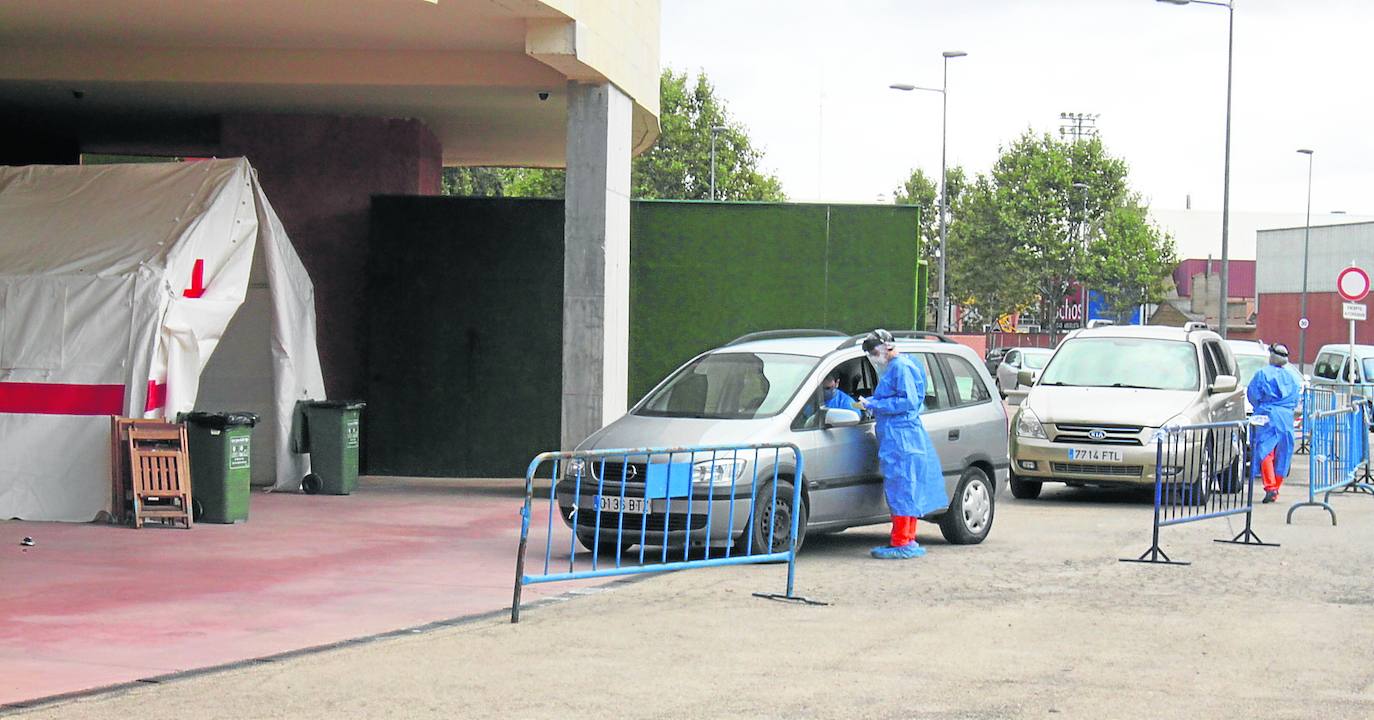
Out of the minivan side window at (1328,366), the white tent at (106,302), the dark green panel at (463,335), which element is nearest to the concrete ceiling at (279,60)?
the white tent at (106,302)

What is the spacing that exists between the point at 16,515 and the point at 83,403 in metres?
1.16

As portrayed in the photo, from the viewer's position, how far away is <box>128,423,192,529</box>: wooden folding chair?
14.4 meters

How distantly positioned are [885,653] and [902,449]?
164 inches

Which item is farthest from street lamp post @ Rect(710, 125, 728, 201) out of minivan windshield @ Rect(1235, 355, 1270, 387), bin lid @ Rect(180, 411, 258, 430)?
bin lid @ Rect(180, 411, 258, 430)

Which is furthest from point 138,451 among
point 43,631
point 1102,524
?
point 1102,524

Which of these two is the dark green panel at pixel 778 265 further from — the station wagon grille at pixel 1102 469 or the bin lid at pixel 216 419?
the bin lid at pixel 216 419

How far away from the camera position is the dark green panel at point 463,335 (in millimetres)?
19875

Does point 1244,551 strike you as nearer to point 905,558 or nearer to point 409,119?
point 905,558

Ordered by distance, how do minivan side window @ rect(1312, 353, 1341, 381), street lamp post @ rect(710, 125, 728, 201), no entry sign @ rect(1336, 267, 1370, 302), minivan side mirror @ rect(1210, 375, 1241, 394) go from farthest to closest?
street lamp post @ rect(710, 125, 728, 201) → minivan side window @ rect(1312, 353, 1341, 381) → no entry sign @ rect(1336, 267, 1370, 302) → minivan side mirror @ rect(1210, 375, 1241, 394)

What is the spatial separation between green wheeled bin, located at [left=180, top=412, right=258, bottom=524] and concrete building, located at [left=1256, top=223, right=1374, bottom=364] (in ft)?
219

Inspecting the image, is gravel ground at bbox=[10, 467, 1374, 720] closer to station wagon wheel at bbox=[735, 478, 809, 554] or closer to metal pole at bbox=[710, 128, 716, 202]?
station wagon wheel at bbox=[735, 478, 809, 554]

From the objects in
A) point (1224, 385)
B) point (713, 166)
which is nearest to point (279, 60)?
point (1224, 385)

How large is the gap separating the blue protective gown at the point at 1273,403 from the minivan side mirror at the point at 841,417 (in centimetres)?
713

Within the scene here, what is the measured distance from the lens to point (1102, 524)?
52.1ft
